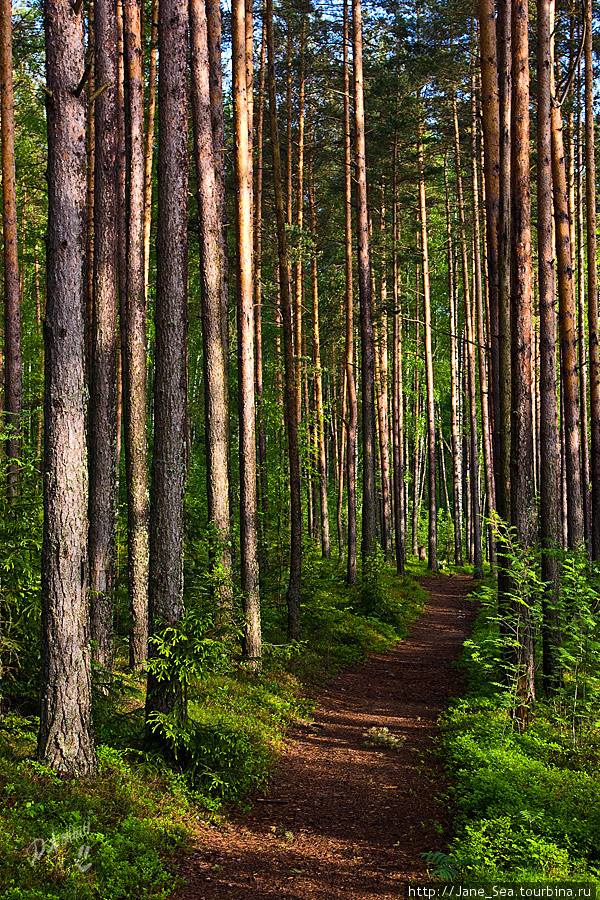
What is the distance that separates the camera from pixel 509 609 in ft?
28.5

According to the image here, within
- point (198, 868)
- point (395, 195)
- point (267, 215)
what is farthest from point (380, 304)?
point (198, 868)

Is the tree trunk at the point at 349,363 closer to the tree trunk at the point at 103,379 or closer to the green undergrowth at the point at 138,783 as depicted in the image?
the green undergrowth at the point at 138,783

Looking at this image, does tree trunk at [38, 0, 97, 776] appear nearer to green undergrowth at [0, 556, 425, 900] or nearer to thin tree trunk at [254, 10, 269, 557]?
green undergrowth at [0, 556, 425, 900]

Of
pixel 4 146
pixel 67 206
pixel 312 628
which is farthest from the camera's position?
pixel 312 628

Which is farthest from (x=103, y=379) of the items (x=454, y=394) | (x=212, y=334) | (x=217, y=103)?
(x=454, y=394)

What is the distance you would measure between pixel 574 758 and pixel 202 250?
8.29 metres

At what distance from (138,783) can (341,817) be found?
197 centimetres

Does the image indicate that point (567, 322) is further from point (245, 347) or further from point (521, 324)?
point (245, 347)

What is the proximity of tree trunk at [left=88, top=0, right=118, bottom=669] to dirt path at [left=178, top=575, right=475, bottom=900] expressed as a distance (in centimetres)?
310

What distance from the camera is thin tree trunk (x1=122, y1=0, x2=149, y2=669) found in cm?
968

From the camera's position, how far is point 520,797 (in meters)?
6.11

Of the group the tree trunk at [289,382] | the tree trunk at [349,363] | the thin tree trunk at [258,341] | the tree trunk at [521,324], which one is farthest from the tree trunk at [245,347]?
the tree trunk at [349,363]

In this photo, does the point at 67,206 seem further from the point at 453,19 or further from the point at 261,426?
the point at 453,19

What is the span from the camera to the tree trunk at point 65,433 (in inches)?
217
